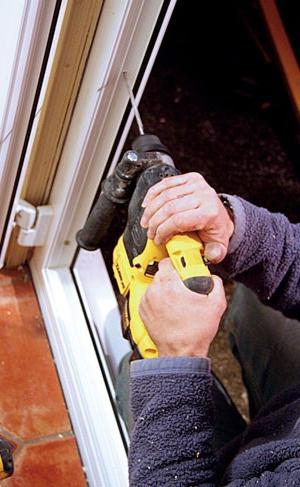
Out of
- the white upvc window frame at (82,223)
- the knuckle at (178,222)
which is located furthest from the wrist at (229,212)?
the white upvc window frame at (82,223)

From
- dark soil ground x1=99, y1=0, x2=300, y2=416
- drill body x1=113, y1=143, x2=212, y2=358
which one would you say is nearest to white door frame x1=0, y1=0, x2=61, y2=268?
drill body x1=113, y1=143, x2=212, y2=358

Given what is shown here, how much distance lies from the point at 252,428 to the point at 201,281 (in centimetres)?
29

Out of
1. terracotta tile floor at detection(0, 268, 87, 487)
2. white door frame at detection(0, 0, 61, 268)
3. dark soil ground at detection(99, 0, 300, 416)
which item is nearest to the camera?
white door frame at detection(0, 0, 61, 268)

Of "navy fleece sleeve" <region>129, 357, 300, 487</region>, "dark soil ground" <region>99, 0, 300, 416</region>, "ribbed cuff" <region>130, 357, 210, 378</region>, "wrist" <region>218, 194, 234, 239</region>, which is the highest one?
"wrist" <region>218, 194, 234, 239</region>

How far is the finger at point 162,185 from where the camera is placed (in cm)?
90

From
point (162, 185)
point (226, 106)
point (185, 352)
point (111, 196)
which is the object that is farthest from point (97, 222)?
point (226, 106)

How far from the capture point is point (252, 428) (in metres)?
1.00

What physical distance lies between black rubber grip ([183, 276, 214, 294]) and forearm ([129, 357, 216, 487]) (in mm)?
80

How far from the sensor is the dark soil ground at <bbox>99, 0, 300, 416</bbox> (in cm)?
188

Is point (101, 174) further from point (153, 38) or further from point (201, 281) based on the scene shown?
point (201, 281)

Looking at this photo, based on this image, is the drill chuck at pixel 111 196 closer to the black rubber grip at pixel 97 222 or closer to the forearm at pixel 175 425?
the black rubber grip at pixel 97 222

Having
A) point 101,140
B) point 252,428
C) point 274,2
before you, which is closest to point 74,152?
point 101,140

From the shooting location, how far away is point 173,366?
2.68ft

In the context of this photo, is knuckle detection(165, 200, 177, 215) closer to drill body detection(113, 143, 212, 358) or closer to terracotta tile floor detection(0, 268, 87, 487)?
drill body detection(113, 143, 212, 358)
